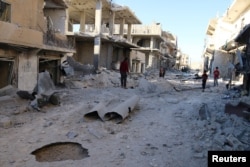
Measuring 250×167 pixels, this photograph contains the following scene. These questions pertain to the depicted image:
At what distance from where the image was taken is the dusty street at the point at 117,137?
5.79m

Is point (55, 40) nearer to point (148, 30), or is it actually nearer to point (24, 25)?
point (24, 25)

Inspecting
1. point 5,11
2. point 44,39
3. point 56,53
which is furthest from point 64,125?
point 56,53

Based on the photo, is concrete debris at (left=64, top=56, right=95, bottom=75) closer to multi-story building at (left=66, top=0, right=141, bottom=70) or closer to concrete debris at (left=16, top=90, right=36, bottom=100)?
multi-story building at (left=66, top=0, right=141, bottom=70)

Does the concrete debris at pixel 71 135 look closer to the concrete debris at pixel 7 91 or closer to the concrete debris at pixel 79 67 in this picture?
the concrete debris at pixel 7 91

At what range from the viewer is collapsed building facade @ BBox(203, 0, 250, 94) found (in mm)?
15359

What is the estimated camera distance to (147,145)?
6.55m

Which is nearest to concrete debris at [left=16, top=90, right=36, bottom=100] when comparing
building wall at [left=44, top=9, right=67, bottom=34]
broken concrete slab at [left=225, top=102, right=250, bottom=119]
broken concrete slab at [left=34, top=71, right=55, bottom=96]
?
broken concrete slab at [left=34, top=71, right=55, bottom=96]

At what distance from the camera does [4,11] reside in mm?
11438

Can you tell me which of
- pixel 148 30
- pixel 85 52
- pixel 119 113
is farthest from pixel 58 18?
pixel 148 30

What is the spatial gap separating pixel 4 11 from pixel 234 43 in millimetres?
19671

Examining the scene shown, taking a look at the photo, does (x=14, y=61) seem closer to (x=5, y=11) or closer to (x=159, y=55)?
(x=5, y=11)

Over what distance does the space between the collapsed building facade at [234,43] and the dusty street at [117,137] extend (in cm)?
682

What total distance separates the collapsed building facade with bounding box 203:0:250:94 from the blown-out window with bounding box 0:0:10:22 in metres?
11.2

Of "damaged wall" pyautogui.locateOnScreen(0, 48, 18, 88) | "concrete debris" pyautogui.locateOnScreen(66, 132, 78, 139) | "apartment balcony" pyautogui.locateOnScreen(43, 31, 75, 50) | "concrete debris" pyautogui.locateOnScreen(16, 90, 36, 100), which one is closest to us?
"concrete debris" pyautogui.locateOnScreen(66, 132, 78, 139)
